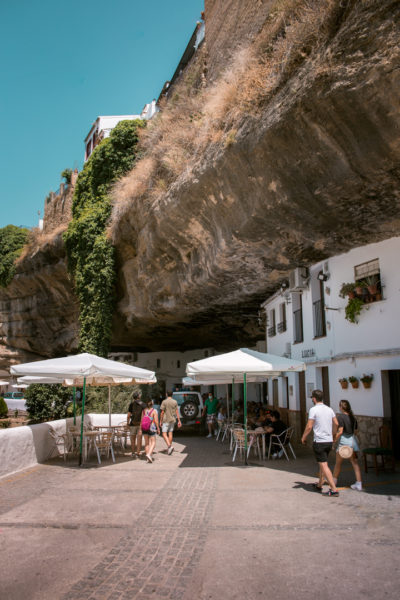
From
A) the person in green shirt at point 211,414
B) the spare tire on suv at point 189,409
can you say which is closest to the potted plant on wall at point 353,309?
the person in green shirt at point 211,414

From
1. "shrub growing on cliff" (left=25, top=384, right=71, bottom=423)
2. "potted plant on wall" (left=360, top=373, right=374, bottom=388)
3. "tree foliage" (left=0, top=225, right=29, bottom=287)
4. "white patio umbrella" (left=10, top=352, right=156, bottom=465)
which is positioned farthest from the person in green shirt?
"tree foliage" (left=0, top=225, right=29, bottom=287)

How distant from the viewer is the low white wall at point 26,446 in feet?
28.3

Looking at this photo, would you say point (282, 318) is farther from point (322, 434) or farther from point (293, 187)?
point (322, 434)

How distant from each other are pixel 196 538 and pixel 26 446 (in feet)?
19.2

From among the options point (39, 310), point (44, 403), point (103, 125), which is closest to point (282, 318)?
point (44, 403)

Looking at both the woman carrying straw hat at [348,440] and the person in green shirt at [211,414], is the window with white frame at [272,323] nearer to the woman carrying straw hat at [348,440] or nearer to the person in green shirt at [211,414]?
the person in green shirt at [211,414]

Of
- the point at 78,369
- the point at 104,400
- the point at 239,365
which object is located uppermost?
the point at 239,365

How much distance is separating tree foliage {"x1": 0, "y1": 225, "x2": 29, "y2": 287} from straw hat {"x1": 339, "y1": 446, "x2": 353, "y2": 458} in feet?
89.3

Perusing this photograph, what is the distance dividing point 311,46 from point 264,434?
838 cm

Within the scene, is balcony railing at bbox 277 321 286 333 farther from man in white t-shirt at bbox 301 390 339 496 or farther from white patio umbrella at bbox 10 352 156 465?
man in white t-shirt at bbox 301 390 339 496

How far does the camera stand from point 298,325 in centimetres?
1493

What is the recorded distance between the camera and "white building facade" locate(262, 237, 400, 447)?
31.0ft

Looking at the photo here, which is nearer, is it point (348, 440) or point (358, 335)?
point (348, 440)

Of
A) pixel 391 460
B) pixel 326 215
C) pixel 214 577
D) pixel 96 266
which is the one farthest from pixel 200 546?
pixel 96 266
